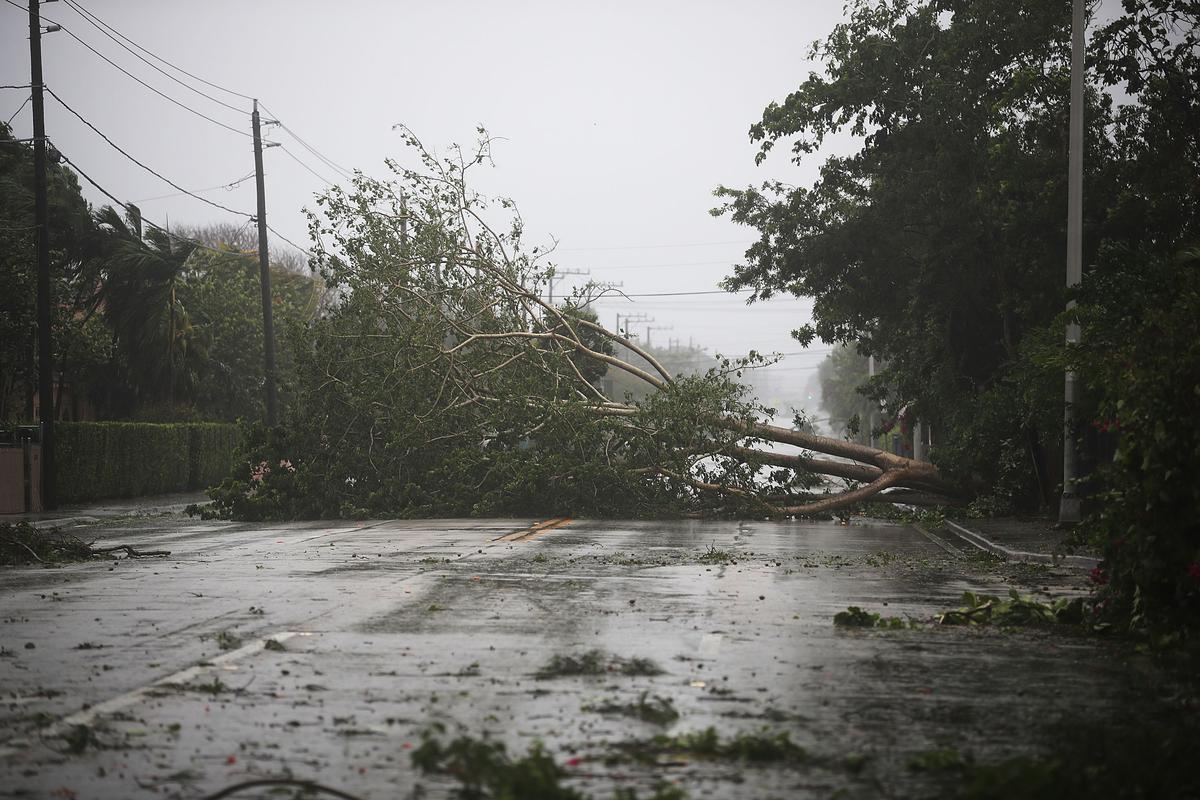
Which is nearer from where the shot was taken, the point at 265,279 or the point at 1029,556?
the point at 1029,556

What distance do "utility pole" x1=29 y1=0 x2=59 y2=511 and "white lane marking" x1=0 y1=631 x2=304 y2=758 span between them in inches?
848

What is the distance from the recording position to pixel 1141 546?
9141 mm

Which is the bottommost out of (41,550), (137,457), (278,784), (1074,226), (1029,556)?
(1029,556)

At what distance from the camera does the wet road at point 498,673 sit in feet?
18.6

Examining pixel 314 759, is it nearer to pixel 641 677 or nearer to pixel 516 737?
pixel 516 737

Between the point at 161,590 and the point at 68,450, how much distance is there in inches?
797

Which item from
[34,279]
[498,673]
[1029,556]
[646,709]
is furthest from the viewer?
[34,279]

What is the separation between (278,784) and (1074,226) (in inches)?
745

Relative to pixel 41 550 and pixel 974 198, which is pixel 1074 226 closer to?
pixel 974 198

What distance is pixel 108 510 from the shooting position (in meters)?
29.7

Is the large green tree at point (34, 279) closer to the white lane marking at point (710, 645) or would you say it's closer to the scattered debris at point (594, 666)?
the white lane marking at point (710, 645)

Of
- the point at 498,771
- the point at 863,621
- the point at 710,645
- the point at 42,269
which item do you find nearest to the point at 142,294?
the point at 42,269

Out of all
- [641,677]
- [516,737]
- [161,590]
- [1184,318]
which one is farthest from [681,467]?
[516,737]

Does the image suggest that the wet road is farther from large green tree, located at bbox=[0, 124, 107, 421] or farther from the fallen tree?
large green tree, located at bbox=[0, 124, 107, 421]
